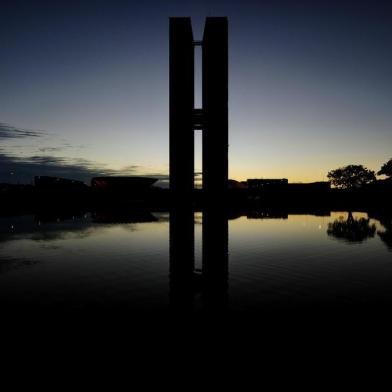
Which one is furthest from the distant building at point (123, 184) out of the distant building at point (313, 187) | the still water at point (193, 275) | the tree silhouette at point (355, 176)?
the still water at point (193, 275)

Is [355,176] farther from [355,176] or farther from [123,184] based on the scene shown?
[123,184]

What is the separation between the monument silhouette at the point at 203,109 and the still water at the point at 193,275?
55860 millimetres

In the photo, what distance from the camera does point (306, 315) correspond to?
30.1ft

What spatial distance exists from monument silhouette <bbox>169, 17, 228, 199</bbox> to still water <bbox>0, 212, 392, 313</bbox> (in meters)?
55.9

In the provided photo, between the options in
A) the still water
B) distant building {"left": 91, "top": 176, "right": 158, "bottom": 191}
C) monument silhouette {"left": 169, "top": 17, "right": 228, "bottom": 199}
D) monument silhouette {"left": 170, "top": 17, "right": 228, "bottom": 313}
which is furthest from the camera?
distant building {"left": 91, "top": 176, "right": 158, "bottom": 191}

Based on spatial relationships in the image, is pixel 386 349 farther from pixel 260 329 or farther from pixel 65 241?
pixel 65 241

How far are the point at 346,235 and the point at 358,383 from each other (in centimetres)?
2301

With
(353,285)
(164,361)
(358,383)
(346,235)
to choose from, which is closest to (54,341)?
(164,361)

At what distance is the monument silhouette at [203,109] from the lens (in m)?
79.0

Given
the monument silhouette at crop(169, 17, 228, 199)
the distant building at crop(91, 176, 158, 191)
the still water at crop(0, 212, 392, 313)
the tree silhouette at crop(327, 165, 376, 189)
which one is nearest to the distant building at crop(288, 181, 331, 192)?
the tree silhouette at crop(327, 165, 376, 189)

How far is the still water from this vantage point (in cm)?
1033

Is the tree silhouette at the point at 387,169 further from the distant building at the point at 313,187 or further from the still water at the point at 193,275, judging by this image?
the still water at the point at 193,275

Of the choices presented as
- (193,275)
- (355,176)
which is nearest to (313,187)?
(355,176)

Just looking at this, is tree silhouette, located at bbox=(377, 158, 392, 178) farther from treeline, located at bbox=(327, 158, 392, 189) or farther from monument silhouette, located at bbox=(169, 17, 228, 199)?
monument silhouette, located at bbox=(169, 17, 228, 199)
